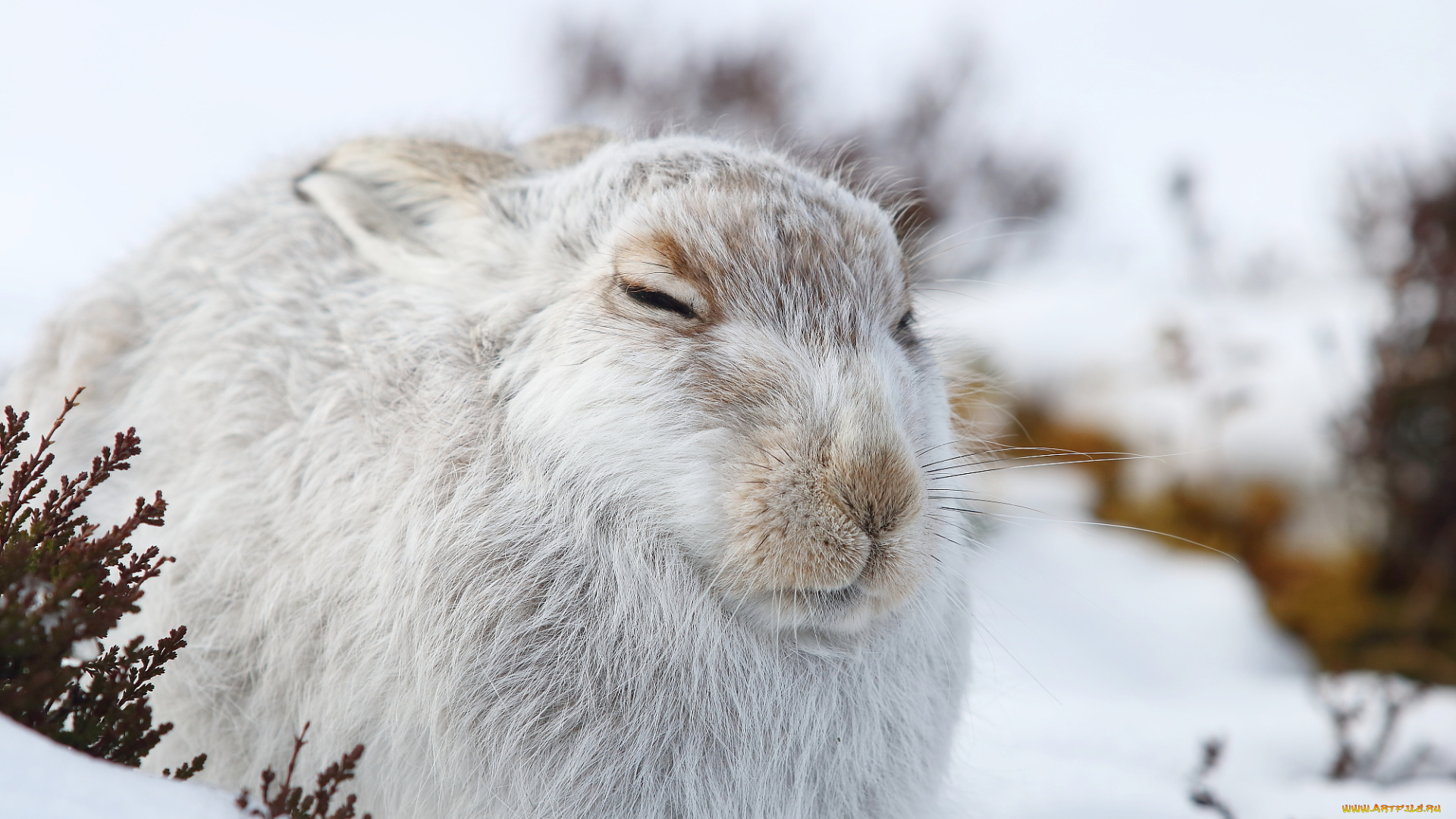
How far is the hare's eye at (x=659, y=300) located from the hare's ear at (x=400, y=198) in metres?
0.60

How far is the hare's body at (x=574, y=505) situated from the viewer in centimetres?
187

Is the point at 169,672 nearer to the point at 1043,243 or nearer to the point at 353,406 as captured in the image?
the point at 353,406

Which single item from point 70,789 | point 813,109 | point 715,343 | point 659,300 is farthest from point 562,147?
point 813,109

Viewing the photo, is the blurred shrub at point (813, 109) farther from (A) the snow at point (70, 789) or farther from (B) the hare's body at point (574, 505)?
(A) the snow at point (70, 789)

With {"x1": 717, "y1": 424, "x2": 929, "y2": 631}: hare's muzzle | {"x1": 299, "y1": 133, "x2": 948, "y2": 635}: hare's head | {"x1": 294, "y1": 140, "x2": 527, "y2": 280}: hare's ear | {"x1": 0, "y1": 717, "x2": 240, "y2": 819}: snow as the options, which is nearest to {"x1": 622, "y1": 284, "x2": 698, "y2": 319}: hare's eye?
{"x1": 299, "y1": 133, "x2": 948, "y2": 635}: hare's head

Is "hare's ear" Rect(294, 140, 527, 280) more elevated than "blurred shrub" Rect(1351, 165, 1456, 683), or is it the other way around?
"hare's ear" Rect(294, 140, 527, 280)

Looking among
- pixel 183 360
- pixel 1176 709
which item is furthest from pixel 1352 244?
pixel 183 360

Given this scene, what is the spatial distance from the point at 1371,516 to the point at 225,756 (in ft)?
28.9

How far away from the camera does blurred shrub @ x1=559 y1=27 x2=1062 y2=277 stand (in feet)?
31.5

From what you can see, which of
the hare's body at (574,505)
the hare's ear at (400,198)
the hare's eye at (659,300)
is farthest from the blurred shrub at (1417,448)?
the hare's ear at (400,198)

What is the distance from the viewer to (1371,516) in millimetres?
7930

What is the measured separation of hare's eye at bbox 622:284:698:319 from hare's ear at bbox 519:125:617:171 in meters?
0.95

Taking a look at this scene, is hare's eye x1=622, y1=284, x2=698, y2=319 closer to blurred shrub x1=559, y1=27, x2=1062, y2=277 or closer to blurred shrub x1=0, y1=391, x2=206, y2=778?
blurred shrub x1=0, y1=391, x2=206, y2=778

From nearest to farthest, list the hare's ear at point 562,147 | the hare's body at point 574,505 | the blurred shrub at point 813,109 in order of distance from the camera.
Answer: the hare's body at point 574,505
the hare's ear at point 562,147
the blurred shrub at point 813,109
